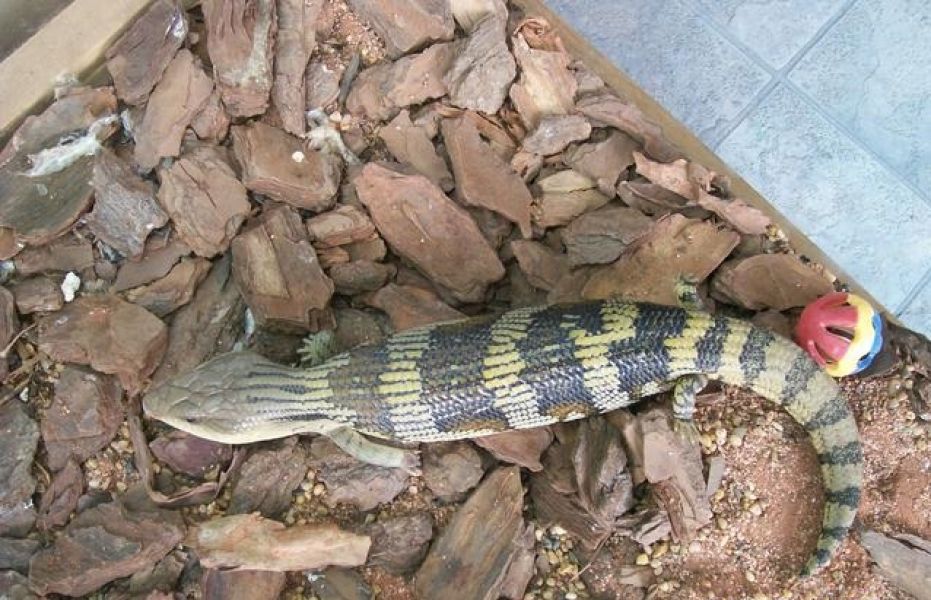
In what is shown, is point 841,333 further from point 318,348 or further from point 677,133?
point 318,348

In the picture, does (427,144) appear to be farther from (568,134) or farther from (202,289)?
(202,289)

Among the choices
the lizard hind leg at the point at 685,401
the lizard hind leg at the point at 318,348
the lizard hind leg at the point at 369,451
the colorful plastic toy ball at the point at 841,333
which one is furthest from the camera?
the lizard hind leg at the point at 318,348

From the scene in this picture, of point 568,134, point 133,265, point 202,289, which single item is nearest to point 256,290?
point 202,289

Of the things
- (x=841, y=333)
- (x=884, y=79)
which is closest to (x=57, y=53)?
(x=841, y=333)

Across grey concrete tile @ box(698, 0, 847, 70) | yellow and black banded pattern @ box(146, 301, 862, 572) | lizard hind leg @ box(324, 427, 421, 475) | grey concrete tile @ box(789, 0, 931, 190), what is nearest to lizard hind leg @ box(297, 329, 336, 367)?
yellow and black banded pattern @ box(146, 301, 862, 572)

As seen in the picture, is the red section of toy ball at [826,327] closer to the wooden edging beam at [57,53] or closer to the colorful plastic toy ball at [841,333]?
the colorful plastic toy ball at [841,333]

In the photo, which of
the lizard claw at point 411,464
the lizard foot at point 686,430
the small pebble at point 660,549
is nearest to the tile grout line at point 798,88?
the lizard foot at point 686,430

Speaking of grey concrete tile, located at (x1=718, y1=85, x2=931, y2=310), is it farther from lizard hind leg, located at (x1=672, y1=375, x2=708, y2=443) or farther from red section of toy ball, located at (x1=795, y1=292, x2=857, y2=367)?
lizard hind leg, located at (x1=672, y1=375, x2=708, y2=443)
